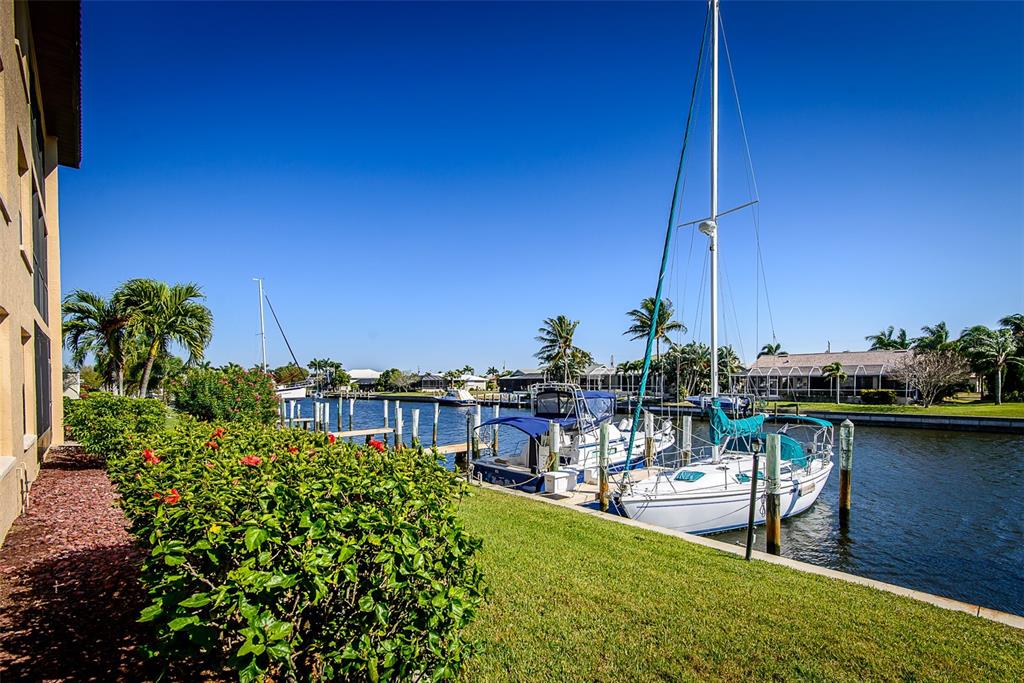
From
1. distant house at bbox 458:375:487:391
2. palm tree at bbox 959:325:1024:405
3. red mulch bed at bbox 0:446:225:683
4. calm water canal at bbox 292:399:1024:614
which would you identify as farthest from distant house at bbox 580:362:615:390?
red mulch bed at bbox 0:446:225:683

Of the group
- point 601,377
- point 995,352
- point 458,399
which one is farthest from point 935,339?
point 458,399

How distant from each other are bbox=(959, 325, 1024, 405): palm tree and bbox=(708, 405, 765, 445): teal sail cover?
43074 millimetres

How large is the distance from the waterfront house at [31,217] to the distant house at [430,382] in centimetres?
11100

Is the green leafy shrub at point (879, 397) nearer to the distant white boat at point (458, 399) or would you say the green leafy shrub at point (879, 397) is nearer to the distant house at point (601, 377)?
the distant house at point (601, 377)

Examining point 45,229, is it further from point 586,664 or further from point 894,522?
point 894,522

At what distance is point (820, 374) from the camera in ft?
202

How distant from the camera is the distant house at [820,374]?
59.6 meters

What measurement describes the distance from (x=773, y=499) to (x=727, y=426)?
7615 mm

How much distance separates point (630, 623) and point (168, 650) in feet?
15.2

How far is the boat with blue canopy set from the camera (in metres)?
16.8

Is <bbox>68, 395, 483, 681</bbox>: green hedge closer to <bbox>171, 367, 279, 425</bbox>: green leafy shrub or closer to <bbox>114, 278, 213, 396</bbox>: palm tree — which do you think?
<bbox>171, 367, 279, 425</bbox>: green leafy shrub

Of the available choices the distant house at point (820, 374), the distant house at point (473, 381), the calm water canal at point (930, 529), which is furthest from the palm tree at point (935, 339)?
the distant house at point (473, 381)

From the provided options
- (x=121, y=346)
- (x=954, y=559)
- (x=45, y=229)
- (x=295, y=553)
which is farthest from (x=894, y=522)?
(x=121, y=346)

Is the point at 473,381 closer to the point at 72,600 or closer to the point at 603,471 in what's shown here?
the point at 603,471
